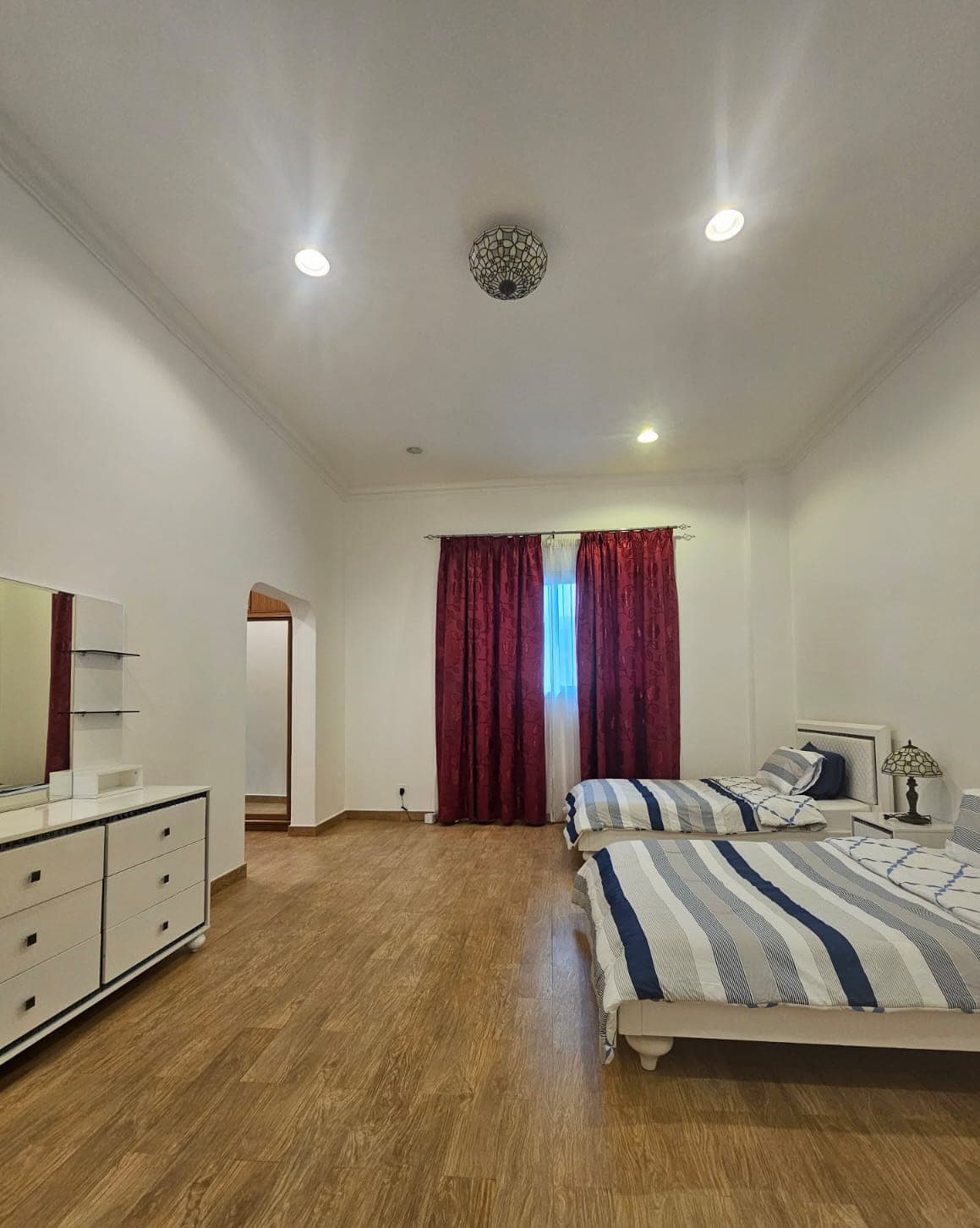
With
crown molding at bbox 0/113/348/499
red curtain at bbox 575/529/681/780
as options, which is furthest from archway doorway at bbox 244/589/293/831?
red curtain at bbox 575/529/681/780

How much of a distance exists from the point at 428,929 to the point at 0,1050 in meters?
1.70

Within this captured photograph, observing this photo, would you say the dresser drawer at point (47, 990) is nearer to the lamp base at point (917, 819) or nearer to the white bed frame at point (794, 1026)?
the white bed frame at point (794, 1026)

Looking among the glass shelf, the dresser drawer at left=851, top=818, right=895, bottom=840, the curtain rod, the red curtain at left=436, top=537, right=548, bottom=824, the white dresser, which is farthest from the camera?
the curtain rod

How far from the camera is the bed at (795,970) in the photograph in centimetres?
180

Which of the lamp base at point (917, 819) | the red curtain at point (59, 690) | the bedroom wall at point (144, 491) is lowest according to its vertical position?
the lamp base at point (917, 819)

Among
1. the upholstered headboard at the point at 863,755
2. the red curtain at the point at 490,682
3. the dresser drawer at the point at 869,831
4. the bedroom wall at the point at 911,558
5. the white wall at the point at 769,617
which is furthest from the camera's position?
the red curtain at the point at 490,682

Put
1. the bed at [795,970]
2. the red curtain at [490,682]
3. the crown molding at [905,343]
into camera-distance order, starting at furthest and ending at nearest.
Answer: the red curtain at [490,682] < the crown molding at [905,343] < the bed at [795,970]

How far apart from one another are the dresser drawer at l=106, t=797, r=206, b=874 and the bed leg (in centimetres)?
190

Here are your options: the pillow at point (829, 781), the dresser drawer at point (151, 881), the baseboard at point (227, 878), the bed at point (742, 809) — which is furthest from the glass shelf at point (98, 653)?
the pillow at point (829, 781)

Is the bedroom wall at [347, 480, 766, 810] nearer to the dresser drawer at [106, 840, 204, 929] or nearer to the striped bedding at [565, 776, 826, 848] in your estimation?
the striped bedding at [565, 776, 826, 848]

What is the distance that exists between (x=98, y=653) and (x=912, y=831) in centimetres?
395

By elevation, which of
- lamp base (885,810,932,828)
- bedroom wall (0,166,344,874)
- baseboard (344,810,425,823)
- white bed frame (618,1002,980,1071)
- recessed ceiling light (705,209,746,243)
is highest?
recessed ceiling light (705,209,746,243)

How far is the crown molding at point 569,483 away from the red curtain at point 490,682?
20.7 inches

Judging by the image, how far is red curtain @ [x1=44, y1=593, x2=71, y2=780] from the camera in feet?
8.30
